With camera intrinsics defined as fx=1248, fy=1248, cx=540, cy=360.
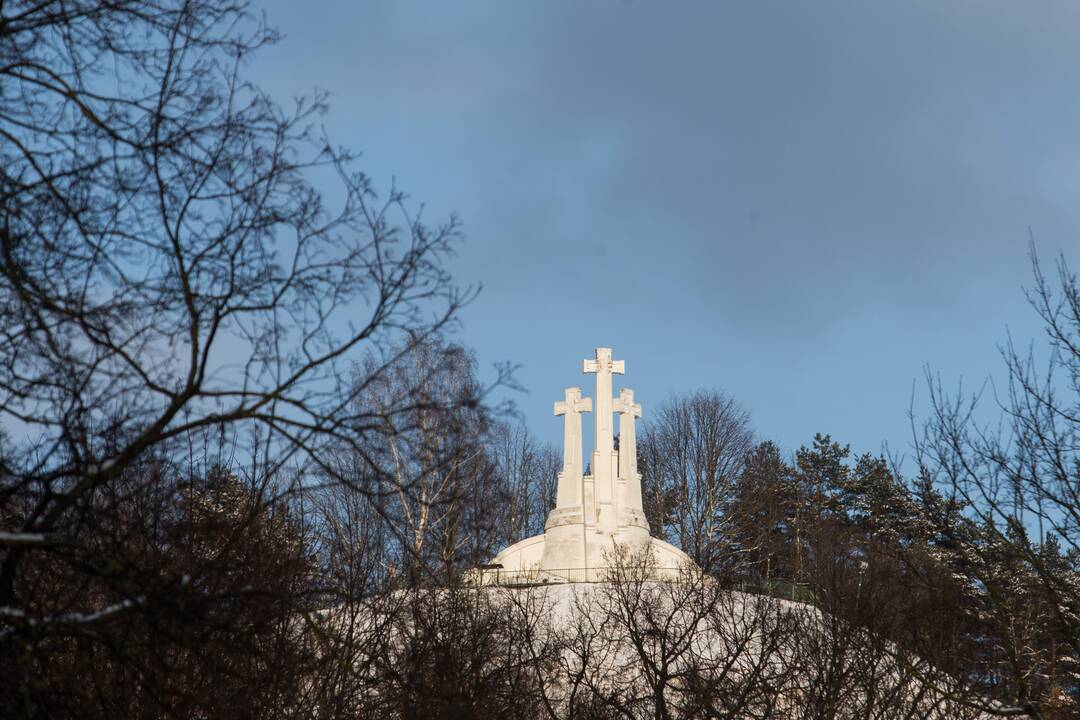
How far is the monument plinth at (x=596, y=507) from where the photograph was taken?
28766 mm

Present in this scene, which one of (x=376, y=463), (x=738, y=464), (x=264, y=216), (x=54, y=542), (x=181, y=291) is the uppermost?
(x=738, y=464)

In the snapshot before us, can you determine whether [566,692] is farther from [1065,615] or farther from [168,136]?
[168,136]

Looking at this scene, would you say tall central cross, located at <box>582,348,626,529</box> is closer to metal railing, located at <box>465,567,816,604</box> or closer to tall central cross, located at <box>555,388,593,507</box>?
tall central cross, located at <box>555,388,593,507</box>

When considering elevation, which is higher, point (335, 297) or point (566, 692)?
point (566, 692)

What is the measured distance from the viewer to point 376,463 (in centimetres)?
561

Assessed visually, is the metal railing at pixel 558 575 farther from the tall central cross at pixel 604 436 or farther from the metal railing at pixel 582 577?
the tall central cross at pixel 604 436

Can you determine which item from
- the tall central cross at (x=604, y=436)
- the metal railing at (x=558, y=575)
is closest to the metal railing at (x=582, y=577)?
the metal railing at (x=558, y=575)

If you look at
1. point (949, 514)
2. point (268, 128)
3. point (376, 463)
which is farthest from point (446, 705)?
→ point (268, 128)

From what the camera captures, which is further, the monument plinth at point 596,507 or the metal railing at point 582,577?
the monument plinth at point 596,507

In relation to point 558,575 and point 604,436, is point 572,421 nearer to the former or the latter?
point 604,436

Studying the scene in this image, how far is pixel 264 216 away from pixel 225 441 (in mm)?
1027

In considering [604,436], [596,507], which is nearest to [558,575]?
[596,507]

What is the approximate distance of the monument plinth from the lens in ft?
94.4

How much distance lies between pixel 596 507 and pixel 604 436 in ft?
5.60
